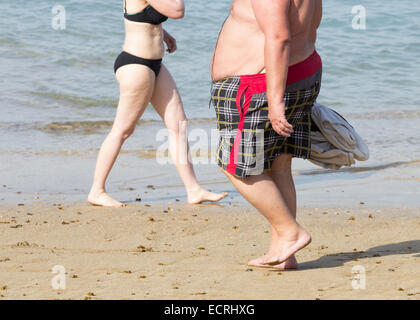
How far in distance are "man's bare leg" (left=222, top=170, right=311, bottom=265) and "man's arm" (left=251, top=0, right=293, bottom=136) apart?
0.39 m

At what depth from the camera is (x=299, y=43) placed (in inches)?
121

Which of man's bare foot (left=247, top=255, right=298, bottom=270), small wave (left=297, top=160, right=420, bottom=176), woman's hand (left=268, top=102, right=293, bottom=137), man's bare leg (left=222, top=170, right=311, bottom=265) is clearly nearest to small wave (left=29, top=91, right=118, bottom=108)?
small wave (left=297, top=160, right=420, bottom=176)

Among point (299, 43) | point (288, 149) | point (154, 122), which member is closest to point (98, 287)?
point (288, 149)

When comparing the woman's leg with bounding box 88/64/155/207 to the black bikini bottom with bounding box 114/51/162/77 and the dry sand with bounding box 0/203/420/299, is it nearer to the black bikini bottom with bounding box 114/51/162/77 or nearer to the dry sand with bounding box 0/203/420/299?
the black bikini bottom with bounding box 114/51/162/77

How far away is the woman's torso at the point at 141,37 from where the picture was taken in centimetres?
488

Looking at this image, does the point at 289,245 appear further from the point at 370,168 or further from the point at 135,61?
the point at 370,168

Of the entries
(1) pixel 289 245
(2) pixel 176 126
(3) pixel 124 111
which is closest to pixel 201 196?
(2) pixel 176 126

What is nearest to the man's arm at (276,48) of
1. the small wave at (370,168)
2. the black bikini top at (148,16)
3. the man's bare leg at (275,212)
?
the man's bare leg at (275,212)

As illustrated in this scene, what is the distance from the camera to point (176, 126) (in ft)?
16.9

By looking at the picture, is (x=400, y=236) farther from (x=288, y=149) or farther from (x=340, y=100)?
(x=340, y=100)

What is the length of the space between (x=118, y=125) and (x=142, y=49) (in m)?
0.59

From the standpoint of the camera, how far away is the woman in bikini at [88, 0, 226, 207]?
489 centimetres

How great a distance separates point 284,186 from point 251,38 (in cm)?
79
